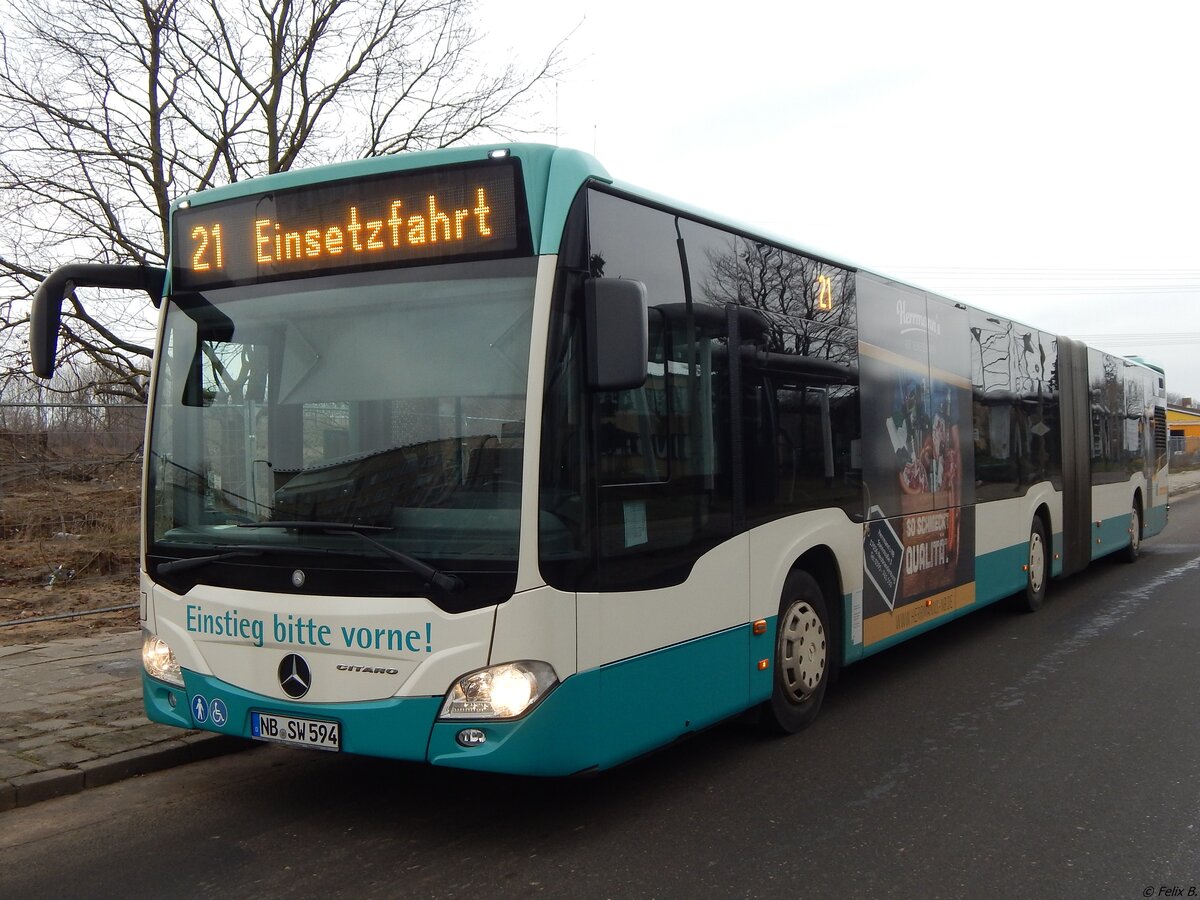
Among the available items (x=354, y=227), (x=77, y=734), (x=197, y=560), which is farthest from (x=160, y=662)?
(x=354, y=227)

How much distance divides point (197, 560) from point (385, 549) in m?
1.10

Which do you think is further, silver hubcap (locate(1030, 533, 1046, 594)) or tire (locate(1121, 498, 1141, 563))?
tire (locate(1121, 498, 1141, 563))

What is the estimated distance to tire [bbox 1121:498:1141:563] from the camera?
50.1ft

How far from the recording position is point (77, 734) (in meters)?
6.31

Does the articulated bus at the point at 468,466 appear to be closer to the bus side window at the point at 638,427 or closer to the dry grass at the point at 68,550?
the bus side window at the point at 638,427

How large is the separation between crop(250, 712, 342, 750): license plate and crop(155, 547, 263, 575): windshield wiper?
2.31 feet

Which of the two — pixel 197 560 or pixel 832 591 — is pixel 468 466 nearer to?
pixel 197 560

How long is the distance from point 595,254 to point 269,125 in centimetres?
1245

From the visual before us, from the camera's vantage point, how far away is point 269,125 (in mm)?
15625

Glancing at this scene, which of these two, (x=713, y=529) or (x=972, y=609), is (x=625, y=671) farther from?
(x=972, y=609)

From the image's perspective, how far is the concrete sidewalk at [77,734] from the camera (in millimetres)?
5625

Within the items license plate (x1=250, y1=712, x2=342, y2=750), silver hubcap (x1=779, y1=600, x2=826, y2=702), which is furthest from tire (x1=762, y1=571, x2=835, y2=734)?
license plate (x1=250, y1=712, x2=342, y2=750)

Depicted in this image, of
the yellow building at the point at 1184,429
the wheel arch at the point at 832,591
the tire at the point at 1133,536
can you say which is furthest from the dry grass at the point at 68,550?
the yellow building at the point at 1184,429

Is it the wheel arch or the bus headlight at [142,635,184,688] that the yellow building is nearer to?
the wheel arch
